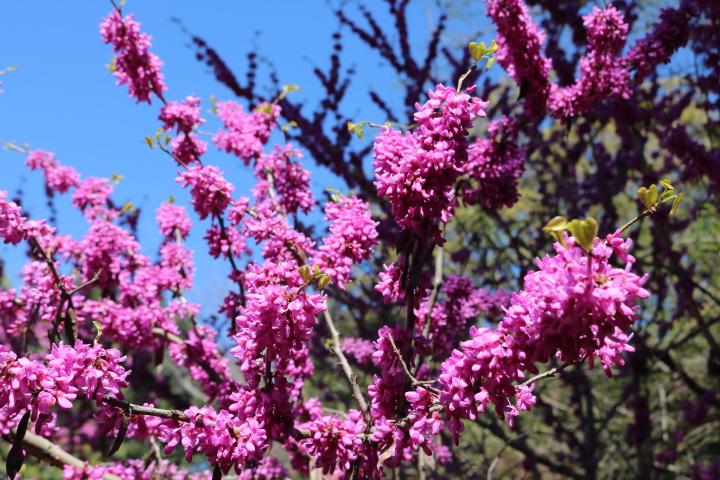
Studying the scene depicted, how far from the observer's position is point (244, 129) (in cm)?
347

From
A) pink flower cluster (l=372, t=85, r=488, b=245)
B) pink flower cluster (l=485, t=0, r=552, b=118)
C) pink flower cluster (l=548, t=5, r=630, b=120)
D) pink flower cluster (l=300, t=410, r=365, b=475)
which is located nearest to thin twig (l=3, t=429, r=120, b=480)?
pink flower cluster (l=300, t=410, r=365, b=475)

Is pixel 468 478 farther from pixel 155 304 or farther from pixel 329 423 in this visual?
pixel 329 423

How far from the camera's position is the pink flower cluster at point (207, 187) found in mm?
2631

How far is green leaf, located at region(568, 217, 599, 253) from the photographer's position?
3.93 feet

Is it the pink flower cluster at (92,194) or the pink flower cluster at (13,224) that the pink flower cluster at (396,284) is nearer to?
the pink flower cluster at (13,224)

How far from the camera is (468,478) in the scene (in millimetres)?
5480

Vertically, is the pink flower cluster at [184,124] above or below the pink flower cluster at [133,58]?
below

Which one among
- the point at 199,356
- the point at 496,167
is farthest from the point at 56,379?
the point at 496,167

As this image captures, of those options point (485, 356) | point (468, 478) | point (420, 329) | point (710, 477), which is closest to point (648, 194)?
point (485, 356)

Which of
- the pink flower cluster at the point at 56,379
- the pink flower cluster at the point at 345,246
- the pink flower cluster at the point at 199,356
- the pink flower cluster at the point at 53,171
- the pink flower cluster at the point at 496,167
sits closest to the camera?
the pink flower cluster at the point at 56,379

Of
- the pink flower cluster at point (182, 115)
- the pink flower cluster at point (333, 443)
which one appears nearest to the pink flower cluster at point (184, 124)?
the pink flower cluster at point (182, 115)

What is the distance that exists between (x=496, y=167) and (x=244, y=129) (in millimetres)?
1529

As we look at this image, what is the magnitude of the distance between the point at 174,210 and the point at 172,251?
11.3 inches

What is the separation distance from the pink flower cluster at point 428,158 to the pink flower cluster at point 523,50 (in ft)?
4.25
